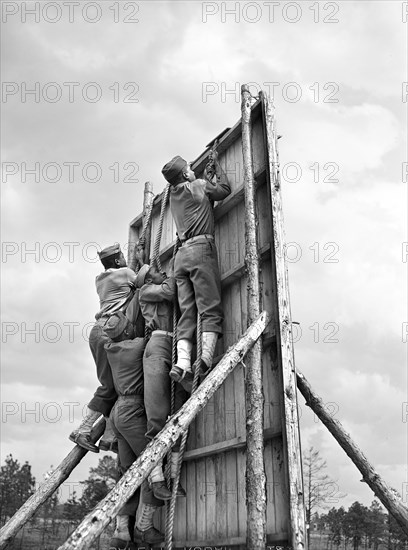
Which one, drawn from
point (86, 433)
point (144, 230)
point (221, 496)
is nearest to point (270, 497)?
point (221, 496)

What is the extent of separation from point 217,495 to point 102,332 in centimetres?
247

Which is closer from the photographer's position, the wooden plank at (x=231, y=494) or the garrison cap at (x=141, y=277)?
the wooden plank at (x=231, y=494)

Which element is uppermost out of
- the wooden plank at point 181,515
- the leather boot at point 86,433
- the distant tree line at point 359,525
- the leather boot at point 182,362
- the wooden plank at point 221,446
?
the leather boot at point 182,362

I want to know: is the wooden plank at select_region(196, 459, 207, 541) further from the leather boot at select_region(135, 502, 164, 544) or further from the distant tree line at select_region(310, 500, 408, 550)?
the distant tree line at select_region(310, 500, 408, 550)

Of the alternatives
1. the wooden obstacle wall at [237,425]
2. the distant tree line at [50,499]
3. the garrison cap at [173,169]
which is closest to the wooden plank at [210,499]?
the wooden obstacle wall at [237,425]

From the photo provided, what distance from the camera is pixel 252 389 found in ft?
18.9

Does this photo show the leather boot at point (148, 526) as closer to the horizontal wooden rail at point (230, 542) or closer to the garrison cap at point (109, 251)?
the horizontal wooden rail at point (230, 542)

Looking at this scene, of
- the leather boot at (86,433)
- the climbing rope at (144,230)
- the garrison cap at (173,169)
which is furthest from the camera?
the climbing rope at (144,230)

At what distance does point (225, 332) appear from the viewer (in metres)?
6.61

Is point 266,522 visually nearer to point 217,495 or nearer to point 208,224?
point 217,495

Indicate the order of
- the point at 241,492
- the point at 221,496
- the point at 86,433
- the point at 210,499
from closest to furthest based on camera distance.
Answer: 1. the point at 241,492
2. the point at 221,496
3. the point at 210,499
4. the point at 86,433

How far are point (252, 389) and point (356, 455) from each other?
149cm

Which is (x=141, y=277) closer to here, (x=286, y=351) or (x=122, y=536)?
(x=286, y=351)

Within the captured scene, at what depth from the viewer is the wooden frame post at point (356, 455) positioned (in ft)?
19.7
